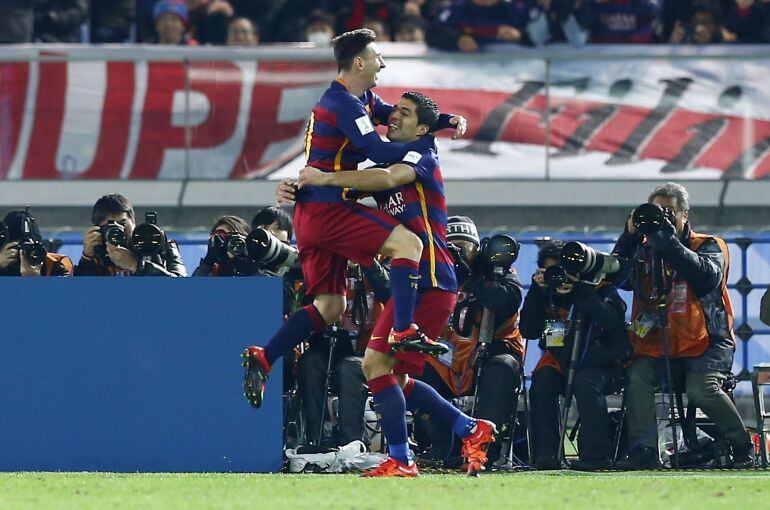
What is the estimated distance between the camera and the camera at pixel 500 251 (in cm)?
1050

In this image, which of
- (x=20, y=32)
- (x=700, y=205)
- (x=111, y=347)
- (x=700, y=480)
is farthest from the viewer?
(x=20, y=32)

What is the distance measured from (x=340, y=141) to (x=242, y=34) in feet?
23.3

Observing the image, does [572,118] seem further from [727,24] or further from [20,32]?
[20,32]

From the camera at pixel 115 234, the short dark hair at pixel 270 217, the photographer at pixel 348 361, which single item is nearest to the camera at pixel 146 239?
the camera at pixel 115 234

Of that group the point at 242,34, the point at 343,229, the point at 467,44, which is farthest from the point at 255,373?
the point at 242,34

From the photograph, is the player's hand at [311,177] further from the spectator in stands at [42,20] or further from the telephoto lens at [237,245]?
the spectator in stands at [42,20]

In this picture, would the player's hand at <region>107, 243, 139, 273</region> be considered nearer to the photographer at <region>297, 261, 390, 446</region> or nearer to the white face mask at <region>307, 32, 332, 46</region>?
the photographer at <region>297, 261, 390, 446</region>

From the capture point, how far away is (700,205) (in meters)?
14.1

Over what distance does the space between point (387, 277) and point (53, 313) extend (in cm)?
183

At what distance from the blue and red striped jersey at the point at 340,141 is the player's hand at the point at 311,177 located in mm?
67

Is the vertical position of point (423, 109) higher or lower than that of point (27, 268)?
higher

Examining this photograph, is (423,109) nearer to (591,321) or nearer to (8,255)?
(591,321)

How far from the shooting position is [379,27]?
16266 mm

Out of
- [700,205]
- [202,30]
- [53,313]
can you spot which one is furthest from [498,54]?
[53,313]
